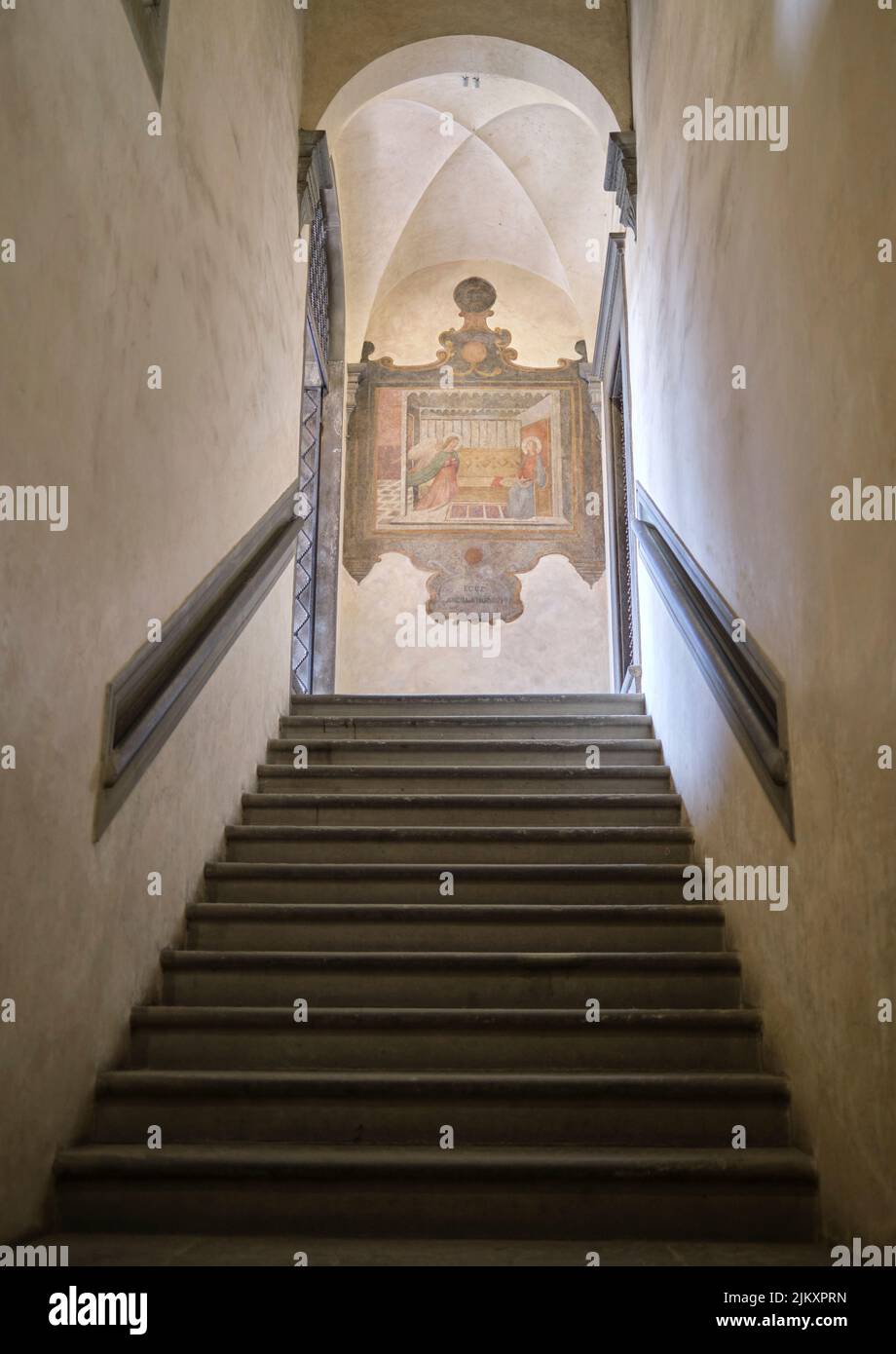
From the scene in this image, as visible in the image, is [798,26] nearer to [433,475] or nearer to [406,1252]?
[406,1252]

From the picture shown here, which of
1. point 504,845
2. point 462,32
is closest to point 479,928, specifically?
point 504,845

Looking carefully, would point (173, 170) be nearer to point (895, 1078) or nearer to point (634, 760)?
point (634, 760)

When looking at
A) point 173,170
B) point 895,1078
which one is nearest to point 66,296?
point 173,170

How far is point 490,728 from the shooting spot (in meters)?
5.33

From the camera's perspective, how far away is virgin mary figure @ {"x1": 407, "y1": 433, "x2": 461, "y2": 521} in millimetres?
10750

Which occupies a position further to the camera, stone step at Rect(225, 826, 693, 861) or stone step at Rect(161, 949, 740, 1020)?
stone step at Rect(225, 826, 693, 861)

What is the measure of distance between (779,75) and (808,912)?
224 cm

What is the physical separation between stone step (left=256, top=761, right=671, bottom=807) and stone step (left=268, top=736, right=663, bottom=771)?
0.18 meters

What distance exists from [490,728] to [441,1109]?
2531mm

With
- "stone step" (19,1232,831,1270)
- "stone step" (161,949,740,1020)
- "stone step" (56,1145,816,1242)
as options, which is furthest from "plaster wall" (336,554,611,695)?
"stone step" (19,1232,831,1270)

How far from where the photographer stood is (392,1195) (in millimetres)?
2707

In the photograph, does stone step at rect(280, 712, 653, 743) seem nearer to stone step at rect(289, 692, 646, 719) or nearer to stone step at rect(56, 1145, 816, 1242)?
stone step at rect(289, 692, 646, 719)

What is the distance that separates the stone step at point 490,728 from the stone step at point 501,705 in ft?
0.89

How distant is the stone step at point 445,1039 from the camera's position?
320 cm
